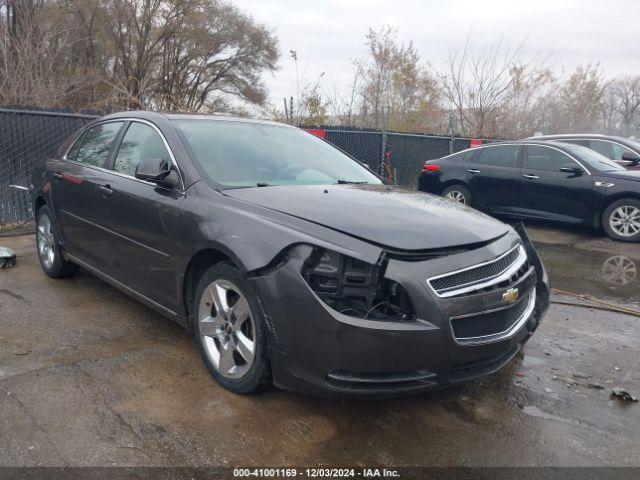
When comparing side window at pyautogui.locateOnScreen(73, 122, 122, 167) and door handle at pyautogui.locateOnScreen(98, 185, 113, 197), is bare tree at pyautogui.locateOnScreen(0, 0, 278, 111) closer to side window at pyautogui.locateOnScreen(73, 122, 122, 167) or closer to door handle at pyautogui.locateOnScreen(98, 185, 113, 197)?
side window at pyautogui.locateOnScreen(73, 122, 122, 167)

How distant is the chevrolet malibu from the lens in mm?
2480

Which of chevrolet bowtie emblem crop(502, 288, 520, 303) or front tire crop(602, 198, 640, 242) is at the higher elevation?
chevrolet bowtie emblem crop(502, 288, 520, 303)

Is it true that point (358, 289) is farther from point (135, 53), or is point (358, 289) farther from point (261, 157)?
point (135, 53)

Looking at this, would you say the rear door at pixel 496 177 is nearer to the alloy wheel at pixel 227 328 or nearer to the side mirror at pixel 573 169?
the side mirror at pixel 573 169

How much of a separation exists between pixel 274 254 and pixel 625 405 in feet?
7.24

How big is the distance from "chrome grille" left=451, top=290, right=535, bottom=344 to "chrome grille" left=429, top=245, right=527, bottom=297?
134 mm

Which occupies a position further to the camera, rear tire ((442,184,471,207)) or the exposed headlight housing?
rear tire ((442,184,471,207))

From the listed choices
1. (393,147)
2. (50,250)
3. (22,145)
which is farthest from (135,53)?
(50,250)

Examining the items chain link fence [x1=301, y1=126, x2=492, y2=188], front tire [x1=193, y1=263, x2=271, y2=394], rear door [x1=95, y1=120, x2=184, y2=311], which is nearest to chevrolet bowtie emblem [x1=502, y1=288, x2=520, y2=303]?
front tire [x1=193, y1=263, x2=271, y2=394]

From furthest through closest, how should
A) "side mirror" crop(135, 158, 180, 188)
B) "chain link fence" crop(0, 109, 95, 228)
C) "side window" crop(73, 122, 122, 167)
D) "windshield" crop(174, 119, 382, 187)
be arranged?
"chain link fence" crop(0, 109, 95, 228)
"side window" crop(73, 122, 122, 167)
"windshield" crop(174, 119, 382, 187)
"side mirror" crop(135, 158, 180, 188)

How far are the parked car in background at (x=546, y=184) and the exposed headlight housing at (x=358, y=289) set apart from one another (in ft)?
22.1

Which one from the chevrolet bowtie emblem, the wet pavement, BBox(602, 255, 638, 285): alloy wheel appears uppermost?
the chevrolet bowtie emblem

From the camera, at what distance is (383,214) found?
9.53 ft

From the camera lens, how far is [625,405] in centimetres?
307
